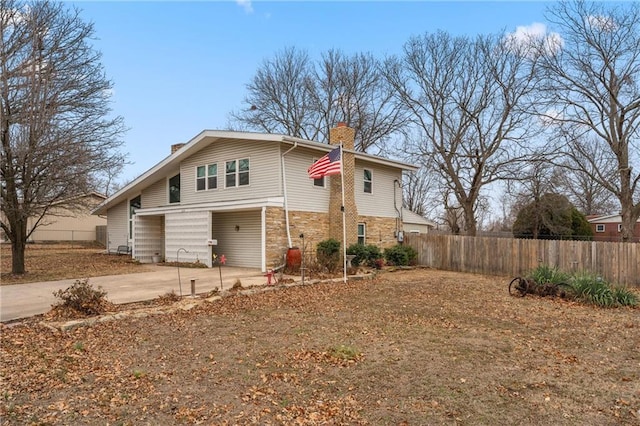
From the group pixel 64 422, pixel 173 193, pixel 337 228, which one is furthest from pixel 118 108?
pixel 64 422

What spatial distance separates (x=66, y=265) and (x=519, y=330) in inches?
651

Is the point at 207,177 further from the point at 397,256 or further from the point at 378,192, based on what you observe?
the point at 397,256

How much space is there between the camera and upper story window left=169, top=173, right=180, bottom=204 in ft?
62.2

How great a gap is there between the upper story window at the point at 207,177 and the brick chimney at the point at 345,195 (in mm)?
4875

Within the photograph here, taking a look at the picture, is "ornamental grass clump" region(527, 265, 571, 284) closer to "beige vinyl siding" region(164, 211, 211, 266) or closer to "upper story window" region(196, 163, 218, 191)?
"beige vinyl siding" region(164, 211, 211, 266)

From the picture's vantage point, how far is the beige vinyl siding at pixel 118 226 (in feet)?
74.6

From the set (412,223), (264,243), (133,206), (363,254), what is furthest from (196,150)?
(412,223)

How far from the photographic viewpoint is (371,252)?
15898 mm

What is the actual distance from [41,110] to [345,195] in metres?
10.2

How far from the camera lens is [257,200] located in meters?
14.4

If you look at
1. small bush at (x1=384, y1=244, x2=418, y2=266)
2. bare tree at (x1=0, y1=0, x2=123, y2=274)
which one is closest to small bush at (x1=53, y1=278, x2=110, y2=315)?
bare tree at (x1=0, y1=0, x2=123, y2=274)

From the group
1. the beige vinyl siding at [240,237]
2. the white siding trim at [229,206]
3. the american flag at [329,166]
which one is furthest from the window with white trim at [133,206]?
the american flag at [329,166]

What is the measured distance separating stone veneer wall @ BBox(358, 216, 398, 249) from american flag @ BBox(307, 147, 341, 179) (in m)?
4.92

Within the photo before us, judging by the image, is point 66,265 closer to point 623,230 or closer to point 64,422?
point 64,422
